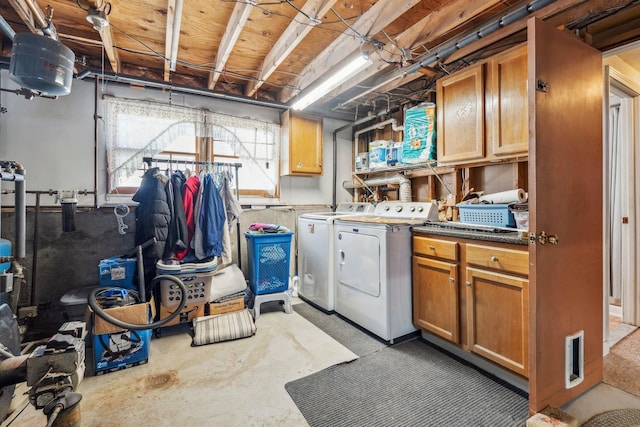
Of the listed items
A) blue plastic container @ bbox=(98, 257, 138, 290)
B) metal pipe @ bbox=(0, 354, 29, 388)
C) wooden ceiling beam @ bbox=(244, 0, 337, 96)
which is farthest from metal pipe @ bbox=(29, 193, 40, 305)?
wooden ceiling beam @ bbox=(244, 0, 337, 96)

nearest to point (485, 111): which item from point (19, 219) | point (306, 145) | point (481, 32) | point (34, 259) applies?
point (481, 32)

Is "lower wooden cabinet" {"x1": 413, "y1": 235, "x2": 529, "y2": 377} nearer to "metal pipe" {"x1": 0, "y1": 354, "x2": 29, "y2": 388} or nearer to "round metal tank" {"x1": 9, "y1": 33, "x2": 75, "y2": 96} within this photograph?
"metal pipe" {"x1": 0, "y1": 354, "x2": 29, "y2": 388}

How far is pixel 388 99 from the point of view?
346 cm

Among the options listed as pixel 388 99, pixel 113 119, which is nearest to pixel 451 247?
pixel 388 99

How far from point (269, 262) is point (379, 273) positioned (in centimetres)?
121

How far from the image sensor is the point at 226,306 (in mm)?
2865

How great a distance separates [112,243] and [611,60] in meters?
4.62

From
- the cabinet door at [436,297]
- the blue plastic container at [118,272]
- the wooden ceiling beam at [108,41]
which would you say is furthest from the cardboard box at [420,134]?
the blue plastic container at [118,272]

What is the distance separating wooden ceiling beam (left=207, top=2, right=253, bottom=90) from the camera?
2014 mm

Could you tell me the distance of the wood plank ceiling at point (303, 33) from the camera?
75.2 inches

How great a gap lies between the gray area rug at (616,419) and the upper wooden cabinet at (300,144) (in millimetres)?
3209

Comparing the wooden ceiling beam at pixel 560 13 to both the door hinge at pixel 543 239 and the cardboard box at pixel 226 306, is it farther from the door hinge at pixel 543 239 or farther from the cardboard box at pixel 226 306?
the cardboard box at pixel 226 306

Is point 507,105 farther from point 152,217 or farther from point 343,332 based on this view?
point 152,217

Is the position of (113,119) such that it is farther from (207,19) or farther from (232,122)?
(207,19)
